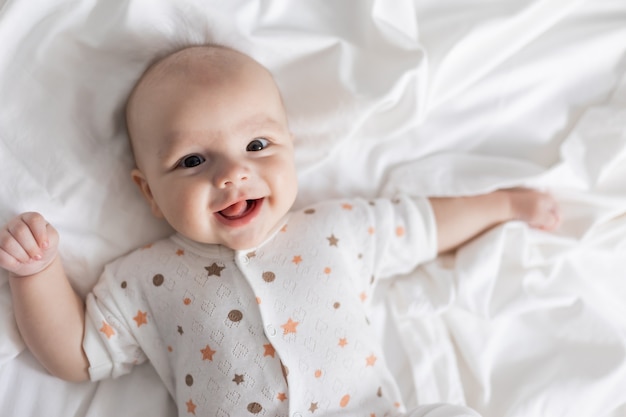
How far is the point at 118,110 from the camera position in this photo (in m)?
1.40

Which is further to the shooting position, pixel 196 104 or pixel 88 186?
pixel 88 186

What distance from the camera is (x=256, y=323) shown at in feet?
4.29

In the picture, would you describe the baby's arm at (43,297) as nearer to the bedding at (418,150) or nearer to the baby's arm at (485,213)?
the bedding at (418,150)

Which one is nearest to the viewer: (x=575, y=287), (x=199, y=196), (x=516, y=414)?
(x=199, y=196)

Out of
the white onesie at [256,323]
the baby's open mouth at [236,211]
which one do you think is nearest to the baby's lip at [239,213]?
the baby's open mouth at [236,211]

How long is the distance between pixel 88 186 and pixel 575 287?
3.35 feet

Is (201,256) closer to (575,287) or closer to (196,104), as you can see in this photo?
(196,104)

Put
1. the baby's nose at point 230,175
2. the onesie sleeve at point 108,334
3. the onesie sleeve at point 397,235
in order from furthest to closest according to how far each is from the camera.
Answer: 1. the onesie sleeve at point 397,235
2. the onesie sleeve at point 108,334
3. the baby's nose at point 230,175

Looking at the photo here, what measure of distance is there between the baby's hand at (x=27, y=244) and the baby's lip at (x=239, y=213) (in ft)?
1.01

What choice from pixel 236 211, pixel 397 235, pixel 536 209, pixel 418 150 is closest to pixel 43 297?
pixel 236 211

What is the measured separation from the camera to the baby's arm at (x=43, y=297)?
1.26 meters

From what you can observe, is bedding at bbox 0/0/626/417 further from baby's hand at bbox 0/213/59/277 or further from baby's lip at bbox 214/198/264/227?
baby's lip at bbox 214/198/264/227

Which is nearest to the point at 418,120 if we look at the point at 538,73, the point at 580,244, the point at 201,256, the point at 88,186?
the point at 538,73

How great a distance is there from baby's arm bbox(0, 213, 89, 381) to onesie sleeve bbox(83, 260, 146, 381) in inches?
0.7
